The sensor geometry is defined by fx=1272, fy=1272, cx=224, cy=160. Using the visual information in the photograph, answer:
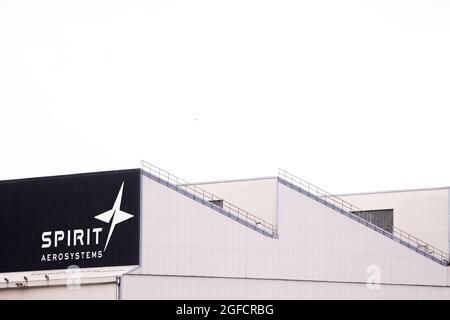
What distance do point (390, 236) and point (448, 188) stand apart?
7.54 meters

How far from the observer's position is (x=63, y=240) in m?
84.9

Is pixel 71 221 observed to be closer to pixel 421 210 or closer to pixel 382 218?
pixel 382 218

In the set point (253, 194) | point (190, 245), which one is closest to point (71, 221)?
point (190, 245)

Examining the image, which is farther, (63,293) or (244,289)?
(244,289)

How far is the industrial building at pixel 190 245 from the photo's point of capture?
271 feet

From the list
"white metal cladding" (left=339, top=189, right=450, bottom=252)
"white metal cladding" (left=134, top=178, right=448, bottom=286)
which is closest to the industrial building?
"white metal cladding" (left=134, top=178, right=448, bottom=286)

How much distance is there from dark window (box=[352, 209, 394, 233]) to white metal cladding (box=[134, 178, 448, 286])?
7.28m

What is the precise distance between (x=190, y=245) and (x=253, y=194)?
8.30 meters

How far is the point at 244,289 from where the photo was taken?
8431cm

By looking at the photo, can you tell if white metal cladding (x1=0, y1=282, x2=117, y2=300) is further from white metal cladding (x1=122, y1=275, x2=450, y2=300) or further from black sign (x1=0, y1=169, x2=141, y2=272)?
black sign (x1=0, y1=169, x2=141, y2=272)

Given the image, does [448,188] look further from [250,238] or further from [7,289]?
[7,289]

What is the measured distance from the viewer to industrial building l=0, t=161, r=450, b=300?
82500 millimetres
